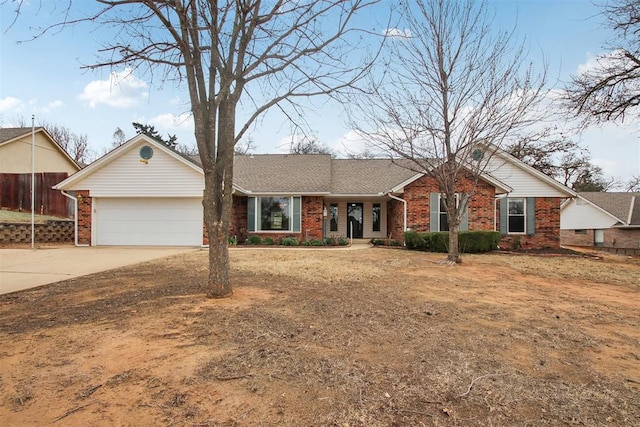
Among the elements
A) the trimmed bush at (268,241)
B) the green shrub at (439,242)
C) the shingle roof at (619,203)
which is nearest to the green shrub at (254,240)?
the trimmed bush at (268,241)

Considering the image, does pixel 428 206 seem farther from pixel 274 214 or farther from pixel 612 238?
pixel 612 238

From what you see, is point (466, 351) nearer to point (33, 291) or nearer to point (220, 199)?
point (220, 199)

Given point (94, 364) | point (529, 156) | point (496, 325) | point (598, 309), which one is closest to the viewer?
point (94, 364)

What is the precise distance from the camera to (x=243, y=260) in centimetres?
1055

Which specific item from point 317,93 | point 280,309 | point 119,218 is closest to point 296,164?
point 119,218

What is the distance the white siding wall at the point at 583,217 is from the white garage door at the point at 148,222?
2851 cm

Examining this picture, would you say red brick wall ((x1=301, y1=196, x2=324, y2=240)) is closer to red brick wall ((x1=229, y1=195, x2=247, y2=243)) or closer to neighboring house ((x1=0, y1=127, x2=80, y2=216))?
red brick wall ((x1=229, y1=195, x2=247, y2=243))

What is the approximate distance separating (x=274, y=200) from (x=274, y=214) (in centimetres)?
68

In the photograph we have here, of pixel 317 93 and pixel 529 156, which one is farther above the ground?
pixel 529 156

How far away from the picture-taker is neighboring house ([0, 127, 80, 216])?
2106 cm

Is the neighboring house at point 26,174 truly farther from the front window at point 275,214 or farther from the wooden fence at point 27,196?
the front window at point 275,214

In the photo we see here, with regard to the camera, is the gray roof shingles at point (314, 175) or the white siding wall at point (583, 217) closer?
the gray roof shingles at point (314, 175)

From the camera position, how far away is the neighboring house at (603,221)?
26516mm

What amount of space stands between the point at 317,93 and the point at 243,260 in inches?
233
